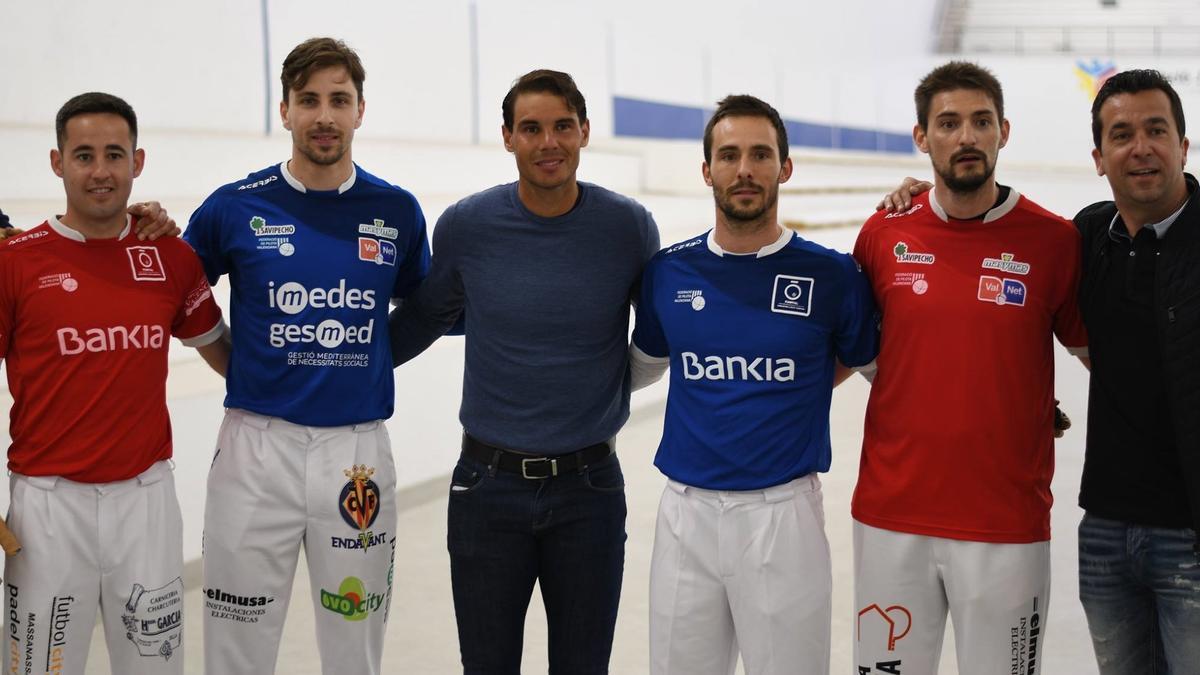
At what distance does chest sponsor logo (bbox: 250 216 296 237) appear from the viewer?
2629 mm

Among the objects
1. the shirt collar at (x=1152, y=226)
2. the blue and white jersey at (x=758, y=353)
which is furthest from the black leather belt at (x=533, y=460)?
the shirt collar at (x=1152, y=226)

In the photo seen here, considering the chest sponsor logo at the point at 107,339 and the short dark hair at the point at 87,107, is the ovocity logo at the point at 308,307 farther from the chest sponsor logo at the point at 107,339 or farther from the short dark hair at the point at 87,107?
the short dark hair at the point at 87,107

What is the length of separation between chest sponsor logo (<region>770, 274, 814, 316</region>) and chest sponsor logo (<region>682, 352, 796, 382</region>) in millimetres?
106

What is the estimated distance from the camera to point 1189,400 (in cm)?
216

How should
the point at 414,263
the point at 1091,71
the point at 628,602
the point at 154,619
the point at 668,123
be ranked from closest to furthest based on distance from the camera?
the point at 154,619 → the point at 414,263 → the point at 628,602 → the point at 668,123 → the point at 1091,71

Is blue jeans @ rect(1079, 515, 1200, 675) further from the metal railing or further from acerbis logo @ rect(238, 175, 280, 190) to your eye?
the metal railing

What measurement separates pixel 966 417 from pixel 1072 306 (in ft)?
1.11

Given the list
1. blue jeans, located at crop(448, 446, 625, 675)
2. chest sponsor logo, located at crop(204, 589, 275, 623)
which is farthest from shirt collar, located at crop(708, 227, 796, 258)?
chest sponsor logo, located at crop(204, 589, 275, 623)

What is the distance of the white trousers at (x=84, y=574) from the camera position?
2.39 meters

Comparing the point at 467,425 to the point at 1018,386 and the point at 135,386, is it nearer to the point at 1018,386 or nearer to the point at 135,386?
the point at 135,386

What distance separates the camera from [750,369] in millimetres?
2377

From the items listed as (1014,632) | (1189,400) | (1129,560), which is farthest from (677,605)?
(1189,400)

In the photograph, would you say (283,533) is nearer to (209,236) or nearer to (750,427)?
(209,236)

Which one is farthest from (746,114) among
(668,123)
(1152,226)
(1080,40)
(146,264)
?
(1080,40)
